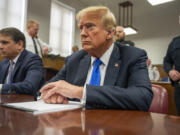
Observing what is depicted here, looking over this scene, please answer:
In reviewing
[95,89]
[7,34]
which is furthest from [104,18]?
[7,34]

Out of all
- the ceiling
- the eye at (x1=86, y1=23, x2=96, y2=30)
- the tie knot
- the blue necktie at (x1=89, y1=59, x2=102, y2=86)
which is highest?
the ceiling

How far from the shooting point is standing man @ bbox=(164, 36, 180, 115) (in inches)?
73.2

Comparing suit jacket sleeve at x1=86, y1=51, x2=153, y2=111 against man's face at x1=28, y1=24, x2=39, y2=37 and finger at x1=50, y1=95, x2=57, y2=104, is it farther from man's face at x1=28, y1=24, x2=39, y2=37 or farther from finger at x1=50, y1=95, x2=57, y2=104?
man's face at x1=28, y1=24, x2=39, y2=37

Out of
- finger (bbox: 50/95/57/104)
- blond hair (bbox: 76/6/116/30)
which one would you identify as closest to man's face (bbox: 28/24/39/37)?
blond hair (bbox: 76/6/116/30)

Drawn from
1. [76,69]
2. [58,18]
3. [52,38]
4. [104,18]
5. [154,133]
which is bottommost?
[154,133]

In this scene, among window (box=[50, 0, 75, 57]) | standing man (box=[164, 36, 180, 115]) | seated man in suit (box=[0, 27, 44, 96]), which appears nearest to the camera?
seated man in suit (box=[0, 27, 44, 96])

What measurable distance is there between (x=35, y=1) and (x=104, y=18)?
17.5ft

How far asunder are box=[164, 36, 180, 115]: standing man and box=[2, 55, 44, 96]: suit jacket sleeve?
4.37ft

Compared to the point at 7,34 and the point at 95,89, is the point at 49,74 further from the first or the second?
the point at 95,89

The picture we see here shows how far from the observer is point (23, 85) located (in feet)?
4.58

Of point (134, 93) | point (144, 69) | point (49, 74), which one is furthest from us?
point (49, 74)

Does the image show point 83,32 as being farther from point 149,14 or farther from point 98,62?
point 149,14

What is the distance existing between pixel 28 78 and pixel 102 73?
0.72 meters

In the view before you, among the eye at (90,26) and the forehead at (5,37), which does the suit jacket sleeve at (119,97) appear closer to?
the eye at (90,26)
